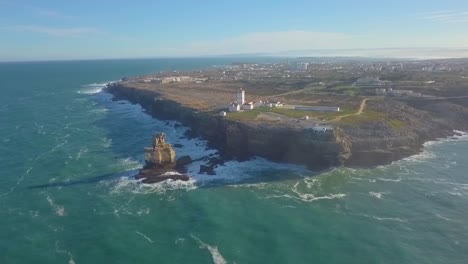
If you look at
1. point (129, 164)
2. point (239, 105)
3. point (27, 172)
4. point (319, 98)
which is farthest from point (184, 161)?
point (319, 98)

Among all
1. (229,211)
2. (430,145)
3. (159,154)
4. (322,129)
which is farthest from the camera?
(430,145)

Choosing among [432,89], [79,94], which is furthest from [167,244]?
[79,94]

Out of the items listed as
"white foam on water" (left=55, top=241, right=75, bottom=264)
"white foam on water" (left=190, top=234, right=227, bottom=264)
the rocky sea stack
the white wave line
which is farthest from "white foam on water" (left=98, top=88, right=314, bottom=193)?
"white foam on water" (left=190, top=234, right=227, bottom=264)

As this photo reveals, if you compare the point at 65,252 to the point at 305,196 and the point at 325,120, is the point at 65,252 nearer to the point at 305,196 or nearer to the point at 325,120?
the point at 305,196

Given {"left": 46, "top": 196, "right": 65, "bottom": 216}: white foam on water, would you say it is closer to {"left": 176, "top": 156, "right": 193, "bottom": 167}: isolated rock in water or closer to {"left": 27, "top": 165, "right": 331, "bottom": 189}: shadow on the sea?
{"left": 27, "top": 165, "right": 331, "bottom": 189}: shadow on the sea

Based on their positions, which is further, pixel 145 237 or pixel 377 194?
pixel 377 194

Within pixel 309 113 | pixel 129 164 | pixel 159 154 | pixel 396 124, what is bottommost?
pixel 129 164

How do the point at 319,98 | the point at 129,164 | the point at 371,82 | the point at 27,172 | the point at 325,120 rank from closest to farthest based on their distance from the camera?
the point at 27,172, the point at 129,164, the point at 325,120, the point at 319,98, the point at 371,82

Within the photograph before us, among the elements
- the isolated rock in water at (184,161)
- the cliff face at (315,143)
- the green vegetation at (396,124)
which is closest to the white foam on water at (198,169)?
the isolated rock in water at (184,161)
